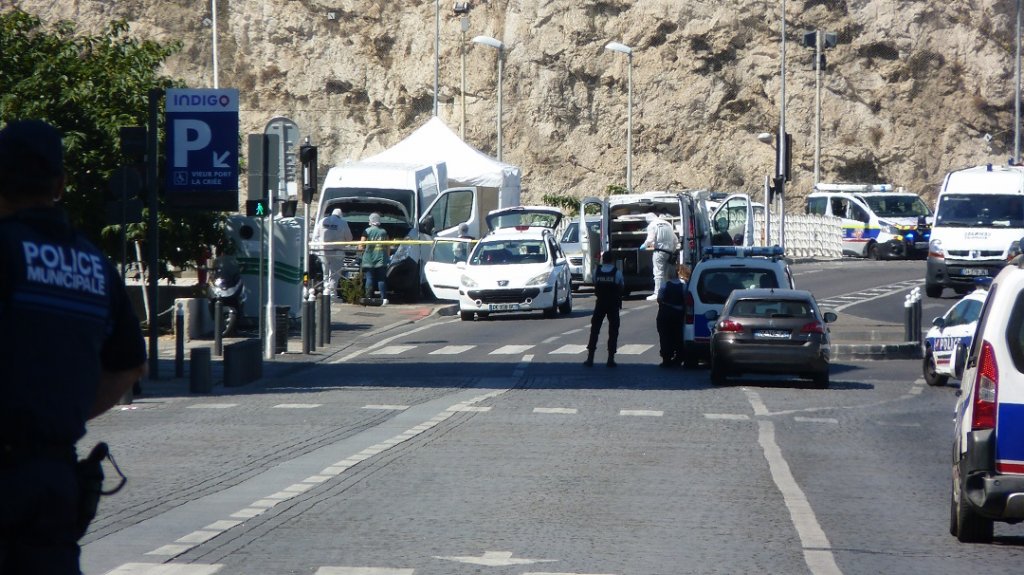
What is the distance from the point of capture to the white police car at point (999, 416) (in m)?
8.36

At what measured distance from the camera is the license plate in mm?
20156

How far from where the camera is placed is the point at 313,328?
24.1m

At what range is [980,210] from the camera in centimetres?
3588

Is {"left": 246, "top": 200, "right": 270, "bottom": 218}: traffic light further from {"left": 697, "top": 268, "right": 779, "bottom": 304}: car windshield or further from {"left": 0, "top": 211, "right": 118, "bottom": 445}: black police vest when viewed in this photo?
{"left": 0, "top": 211, "right": 118, "bottom": 445}: black police vest

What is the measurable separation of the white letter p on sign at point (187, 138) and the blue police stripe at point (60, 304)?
18.2m

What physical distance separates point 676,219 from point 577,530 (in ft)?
94.7

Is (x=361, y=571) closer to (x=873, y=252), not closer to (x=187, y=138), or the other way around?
(x=187, y=138)

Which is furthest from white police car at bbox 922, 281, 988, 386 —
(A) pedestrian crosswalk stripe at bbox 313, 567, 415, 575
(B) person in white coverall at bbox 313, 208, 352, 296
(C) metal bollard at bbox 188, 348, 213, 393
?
(B) person in white coverall at bbox 313, 208, 352, 296

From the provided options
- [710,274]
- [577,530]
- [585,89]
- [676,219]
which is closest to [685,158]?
[585,89]

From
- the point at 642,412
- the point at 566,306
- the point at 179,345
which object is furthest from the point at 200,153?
the point at 566,306

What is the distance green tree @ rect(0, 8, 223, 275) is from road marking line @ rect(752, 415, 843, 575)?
1415 cm

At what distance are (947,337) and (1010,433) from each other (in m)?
12.1

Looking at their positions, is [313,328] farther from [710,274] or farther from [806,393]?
[806,393]

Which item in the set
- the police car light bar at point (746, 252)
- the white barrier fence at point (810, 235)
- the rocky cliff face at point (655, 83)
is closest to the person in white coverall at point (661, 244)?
the police car light bar at point (746, 252)
